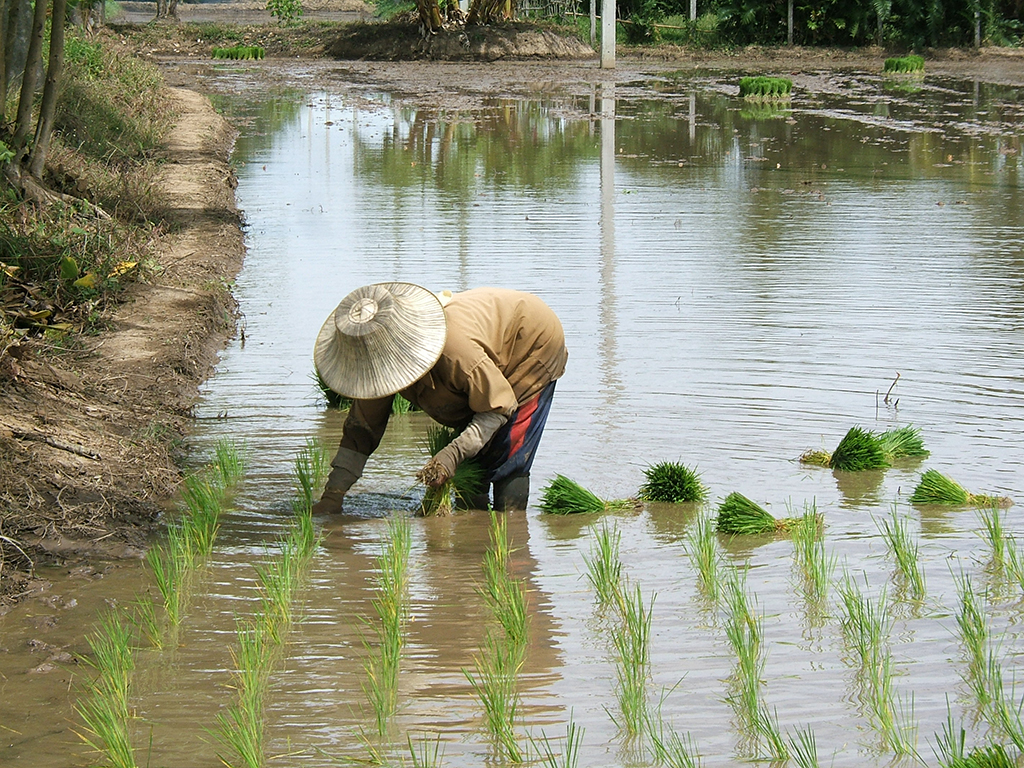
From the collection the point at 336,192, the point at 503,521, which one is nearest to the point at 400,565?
the point at 503,521

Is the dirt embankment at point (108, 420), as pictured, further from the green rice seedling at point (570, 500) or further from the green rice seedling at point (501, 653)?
the green rice seedling at point (570, 500)

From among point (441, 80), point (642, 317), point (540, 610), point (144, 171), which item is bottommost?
point (540, 610)

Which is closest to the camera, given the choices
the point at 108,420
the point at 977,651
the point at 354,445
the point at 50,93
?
the point at 977,651

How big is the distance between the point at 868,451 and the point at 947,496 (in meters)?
0.51

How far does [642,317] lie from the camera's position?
8.14 m

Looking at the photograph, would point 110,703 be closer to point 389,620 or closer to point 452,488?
point 389,620

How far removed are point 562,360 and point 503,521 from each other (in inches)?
33.1

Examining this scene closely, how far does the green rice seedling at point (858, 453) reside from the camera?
18.2ft

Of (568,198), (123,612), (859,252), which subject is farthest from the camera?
(568,198)

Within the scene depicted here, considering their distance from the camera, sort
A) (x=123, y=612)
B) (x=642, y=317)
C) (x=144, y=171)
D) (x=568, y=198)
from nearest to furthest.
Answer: (x=123, y=612) → (x=642, y=317) → (x=144, y=171) → (x=568, y=198)

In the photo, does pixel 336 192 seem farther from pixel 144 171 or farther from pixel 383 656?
pixel 383 656

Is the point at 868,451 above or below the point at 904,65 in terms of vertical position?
below

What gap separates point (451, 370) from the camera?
4.53 meters

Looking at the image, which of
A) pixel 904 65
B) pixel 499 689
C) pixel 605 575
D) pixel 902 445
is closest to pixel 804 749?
pixel 499 689
